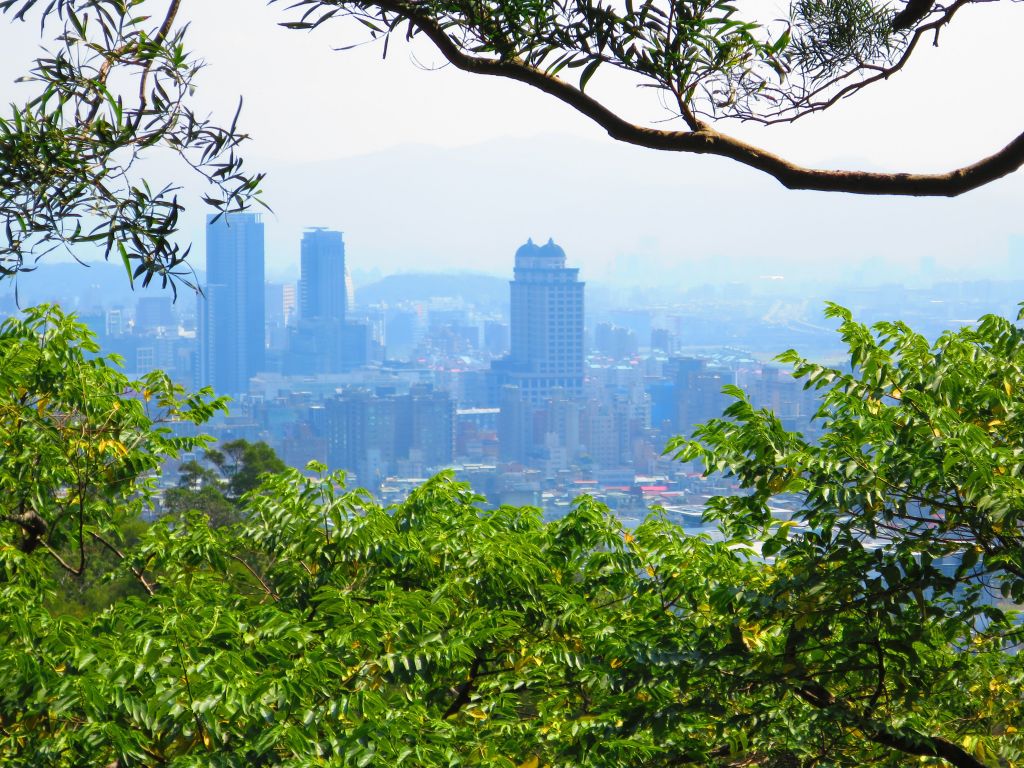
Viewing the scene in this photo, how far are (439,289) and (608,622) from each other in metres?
147

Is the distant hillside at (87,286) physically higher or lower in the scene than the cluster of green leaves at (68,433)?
higher

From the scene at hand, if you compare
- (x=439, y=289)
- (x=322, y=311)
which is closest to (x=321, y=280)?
(x=322, y=311)

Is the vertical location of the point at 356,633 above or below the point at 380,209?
below

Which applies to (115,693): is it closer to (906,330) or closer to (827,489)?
(827,489)

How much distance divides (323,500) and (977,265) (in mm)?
151447

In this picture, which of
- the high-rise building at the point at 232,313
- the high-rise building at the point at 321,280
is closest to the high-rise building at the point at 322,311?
the high-rise building at the point at 321,280

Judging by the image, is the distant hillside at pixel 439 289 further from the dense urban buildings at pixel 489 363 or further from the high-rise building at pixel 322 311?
the high-rise building at pixel 322 311

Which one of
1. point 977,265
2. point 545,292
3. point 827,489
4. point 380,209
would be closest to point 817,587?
point 827,489

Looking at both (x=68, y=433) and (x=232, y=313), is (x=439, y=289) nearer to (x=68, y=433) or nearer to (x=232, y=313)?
(x=232, y=313)

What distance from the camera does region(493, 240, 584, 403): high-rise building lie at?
10094 cm

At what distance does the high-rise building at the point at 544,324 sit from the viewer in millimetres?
100938

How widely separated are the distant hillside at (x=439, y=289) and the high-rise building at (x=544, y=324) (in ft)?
129

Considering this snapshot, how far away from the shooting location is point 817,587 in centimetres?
287

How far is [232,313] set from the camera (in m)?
105
